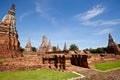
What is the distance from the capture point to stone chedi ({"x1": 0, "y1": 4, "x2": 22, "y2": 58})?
12.9 m

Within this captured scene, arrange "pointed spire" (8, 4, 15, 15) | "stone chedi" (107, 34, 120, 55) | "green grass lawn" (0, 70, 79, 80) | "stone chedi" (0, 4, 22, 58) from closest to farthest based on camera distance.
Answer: "green grass lawn" (0, 70, 79, 80)
"stone chedi" (0, 4, 22, 58)
"pointed spire" (8, 4, 15, 15)
"stone chedi" (107, 34, 120, 55)

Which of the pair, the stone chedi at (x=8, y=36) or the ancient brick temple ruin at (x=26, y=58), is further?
the stone chedi at (x=8, y=36)

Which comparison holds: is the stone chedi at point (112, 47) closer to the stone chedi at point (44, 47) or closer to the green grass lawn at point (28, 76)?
the stone chedi at point (44, 47)

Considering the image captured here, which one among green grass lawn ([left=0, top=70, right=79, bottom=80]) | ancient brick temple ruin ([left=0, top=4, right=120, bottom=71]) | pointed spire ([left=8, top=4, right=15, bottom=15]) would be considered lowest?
green grass lawn ([left=0, top=70, right=79, bottom=80])

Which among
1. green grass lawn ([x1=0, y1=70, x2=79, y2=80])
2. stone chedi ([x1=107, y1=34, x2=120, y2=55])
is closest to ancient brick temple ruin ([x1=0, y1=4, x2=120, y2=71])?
green grass lawn ([x1=0, y1=70, x2=79, y2=80])

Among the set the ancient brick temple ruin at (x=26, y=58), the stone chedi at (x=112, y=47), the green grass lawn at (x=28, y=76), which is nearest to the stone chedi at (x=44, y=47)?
the ancient brick temple ruin at (x=26, y=58)

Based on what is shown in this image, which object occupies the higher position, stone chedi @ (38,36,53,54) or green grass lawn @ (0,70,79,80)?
stone chedi @ (38,36,53,54)

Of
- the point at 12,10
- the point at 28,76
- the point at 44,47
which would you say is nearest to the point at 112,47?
the point at 44,47

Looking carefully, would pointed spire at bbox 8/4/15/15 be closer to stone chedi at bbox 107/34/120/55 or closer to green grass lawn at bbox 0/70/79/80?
green grass lawn at bbox 0/70/79/80

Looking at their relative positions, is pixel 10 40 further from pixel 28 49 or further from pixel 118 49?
pixel 118 49

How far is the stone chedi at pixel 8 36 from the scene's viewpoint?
12852 mm

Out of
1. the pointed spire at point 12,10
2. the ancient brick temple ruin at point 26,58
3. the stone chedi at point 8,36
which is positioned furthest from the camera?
the pointed spire at point 12,10

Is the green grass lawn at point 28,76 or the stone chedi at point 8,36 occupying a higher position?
the stone chedi at point 8,36

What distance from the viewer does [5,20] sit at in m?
14.4
